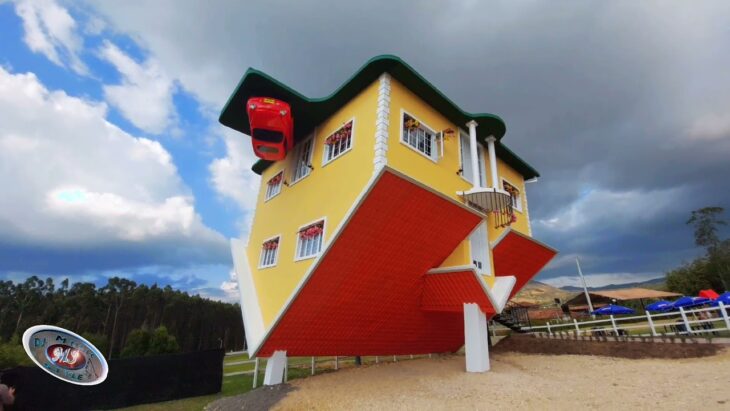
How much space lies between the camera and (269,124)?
32.4ft

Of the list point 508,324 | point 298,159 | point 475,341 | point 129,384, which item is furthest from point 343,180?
point 508,324

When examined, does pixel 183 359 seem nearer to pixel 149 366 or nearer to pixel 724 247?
pixel 149 366

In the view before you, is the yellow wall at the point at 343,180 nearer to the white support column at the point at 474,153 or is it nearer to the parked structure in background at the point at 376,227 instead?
the parked structure in background at the point at 376,227

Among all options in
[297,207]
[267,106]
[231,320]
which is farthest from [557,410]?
[231,320]

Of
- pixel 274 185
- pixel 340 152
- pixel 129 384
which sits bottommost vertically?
pixel 129 384

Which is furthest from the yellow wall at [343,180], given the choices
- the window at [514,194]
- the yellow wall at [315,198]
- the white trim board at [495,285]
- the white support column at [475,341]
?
the window at [514,194]

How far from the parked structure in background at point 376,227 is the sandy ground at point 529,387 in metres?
1.01

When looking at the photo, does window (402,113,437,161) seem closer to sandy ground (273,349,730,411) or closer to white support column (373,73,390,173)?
white support column (373,73,390,173)

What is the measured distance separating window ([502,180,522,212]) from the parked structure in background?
5.87 feet

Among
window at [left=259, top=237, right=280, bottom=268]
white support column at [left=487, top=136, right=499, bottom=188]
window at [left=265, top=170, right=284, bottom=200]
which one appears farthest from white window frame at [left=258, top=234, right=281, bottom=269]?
Result: white support column at [left=487, top=136, right=499, bottom=188]

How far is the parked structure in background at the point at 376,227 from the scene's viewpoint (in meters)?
8.22

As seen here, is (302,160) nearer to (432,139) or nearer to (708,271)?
(432,139)

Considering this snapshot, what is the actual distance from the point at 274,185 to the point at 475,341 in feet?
30.1

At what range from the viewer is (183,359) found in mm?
12125
